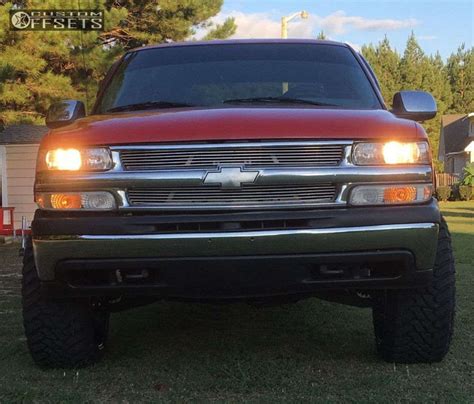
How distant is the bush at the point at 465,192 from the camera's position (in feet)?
97.5

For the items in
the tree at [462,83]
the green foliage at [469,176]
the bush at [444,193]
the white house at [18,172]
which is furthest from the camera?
the tree at [462,83]

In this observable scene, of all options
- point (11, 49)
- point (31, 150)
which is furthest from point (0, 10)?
point (31, 150)

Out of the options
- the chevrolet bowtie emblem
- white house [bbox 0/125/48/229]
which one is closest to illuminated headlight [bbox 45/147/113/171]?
the chevrolet bowtie emblem

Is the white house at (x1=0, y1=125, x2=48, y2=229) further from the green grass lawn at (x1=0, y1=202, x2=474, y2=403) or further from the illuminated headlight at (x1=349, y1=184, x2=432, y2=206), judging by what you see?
the illuminated headlight at (x1=349, y1=184, x2=432, y2=206)

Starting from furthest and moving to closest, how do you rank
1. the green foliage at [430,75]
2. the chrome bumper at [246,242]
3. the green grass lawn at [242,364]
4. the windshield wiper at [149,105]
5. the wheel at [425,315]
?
the green foliage at [430,75], the windshield wiper at [149,105], the wheel at [425,315], the green grass lawn at [242,364], the chrome bumper at [246,242]

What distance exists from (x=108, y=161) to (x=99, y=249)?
0.42m

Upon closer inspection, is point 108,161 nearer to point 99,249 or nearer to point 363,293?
point 99,249

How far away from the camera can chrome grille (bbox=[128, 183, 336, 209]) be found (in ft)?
9.50

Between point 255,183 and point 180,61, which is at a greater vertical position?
point 180,61

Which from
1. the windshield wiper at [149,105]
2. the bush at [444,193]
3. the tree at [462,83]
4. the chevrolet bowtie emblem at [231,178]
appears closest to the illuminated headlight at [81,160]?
the chevrolet bowtie emblem at [231,178]

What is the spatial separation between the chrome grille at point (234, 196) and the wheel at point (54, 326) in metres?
0.85

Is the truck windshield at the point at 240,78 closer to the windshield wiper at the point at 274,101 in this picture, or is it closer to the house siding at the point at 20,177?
the windshield wiper at the point at 274,101

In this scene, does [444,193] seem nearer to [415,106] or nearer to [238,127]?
[415,106]

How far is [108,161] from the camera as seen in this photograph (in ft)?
9.75
